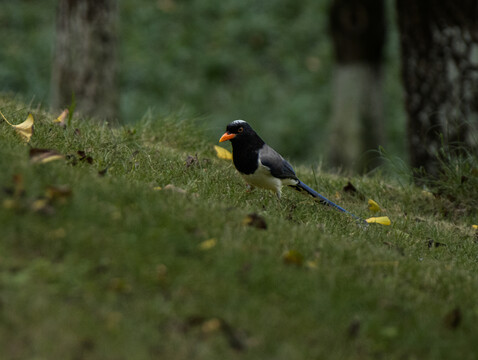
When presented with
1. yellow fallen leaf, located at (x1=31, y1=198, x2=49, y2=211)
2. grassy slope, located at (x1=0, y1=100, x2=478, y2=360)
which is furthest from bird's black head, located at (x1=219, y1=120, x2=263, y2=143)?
yellow fallen leaf, located at (x1=31, y1=198, x2=49, y2=211)

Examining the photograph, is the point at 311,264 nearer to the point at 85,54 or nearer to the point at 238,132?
the point at 238,132

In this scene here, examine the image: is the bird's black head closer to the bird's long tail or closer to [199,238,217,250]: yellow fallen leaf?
the bird's long tail

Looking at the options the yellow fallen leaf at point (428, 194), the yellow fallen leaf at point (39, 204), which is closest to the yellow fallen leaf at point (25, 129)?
the yellow fallen leaf at point (39, 204)

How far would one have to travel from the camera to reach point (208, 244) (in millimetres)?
3230

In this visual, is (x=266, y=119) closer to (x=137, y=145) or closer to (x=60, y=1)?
(x=60, y=1)

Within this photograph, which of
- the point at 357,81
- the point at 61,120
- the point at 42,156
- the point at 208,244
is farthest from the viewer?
the point at 357,81

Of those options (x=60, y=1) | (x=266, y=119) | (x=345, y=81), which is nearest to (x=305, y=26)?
(x=266, y=119)

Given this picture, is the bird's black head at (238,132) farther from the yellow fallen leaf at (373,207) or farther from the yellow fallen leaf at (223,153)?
the yellow fallen leaf at (373,207)

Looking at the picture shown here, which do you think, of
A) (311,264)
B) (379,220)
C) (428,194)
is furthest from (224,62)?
(311,264)

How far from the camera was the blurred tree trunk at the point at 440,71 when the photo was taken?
6676 millimetres

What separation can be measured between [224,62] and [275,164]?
29.4 feet

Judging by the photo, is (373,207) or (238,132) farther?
(373,207)

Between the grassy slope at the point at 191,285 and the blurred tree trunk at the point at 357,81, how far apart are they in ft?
17.4

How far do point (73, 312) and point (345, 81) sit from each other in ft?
24.8
